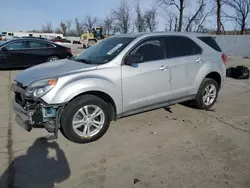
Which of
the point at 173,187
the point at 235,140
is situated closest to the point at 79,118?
the point at 173,187

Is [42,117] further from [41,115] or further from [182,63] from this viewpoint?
[182,63]

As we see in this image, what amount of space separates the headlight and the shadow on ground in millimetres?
834

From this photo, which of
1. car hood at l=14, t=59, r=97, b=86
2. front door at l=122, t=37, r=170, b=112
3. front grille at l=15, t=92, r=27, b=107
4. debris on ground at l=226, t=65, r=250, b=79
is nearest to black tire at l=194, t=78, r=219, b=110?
front door at l=122, t=37, r=170, b=112

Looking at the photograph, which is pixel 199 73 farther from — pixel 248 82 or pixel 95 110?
pixel 248 82

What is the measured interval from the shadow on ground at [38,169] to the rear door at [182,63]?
2.45m

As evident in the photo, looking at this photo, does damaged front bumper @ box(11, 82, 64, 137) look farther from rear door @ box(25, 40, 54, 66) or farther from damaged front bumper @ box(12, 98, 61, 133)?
rear door @ box(25, 40, 54, 66)

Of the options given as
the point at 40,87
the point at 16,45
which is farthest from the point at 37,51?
the point at 40,87

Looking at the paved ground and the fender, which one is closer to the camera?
the paved ground

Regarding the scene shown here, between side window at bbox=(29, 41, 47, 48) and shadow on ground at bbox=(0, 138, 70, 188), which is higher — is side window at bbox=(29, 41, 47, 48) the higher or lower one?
the higher one

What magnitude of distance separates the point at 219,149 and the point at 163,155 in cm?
90

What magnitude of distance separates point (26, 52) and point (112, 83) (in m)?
8.46

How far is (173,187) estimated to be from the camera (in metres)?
2.61

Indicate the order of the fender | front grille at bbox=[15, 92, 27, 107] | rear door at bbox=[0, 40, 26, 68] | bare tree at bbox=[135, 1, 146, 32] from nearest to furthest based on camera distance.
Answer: the fender
front grille at bbox=[15, 92, 27, 107]
rear door at bbox=[0, 40, 26, 68]
bare tree at bbox=[135, 1, 146, 32]

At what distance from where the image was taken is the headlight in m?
3.30
